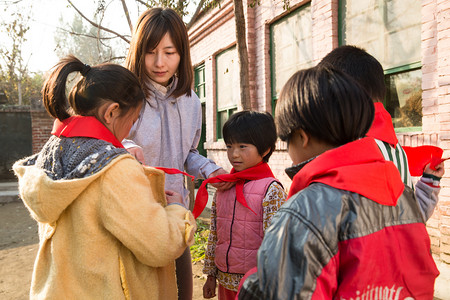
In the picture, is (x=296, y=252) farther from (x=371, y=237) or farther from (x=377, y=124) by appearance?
(x=377, y=124)

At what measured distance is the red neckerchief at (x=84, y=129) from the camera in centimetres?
147

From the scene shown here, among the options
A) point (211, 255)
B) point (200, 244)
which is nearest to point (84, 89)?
point (211, 255)

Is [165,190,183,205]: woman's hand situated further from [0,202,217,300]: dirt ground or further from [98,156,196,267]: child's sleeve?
[0,202,217,300]: dirt ground

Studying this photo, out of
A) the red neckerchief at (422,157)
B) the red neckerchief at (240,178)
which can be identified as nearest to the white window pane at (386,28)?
the red neckerchief at (422,157)

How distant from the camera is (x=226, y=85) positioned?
8688mm

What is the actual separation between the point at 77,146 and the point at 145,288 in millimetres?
645

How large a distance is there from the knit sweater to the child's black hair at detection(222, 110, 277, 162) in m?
0.90

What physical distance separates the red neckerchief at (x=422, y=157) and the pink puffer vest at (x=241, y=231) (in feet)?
2.66

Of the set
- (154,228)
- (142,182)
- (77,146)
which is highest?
(77,146)

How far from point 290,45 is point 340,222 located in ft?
18.7

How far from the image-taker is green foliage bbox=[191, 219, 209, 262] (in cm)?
526

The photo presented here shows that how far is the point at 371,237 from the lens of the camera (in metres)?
1.07

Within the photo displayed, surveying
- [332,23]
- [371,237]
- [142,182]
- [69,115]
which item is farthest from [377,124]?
[332,23]

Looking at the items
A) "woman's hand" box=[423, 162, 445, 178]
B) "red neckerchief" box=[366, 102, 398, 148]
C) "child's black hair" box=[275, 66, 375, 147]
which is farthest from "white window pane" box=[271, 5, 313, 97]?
"child's black hair" box=[275, 66, 375, 147]
